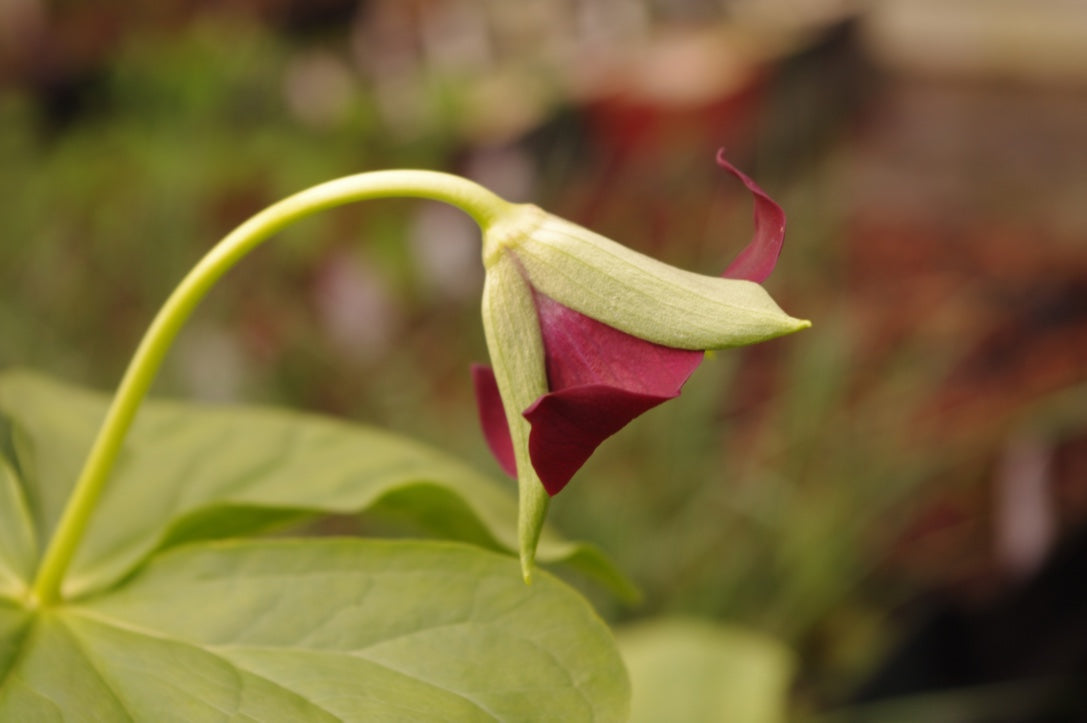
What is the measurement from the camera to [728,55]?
14.5 feet

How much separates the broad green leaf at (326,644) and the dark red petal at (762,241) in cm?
22

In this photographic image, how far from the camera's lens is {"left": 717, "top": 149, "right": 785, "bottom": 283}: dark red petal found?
55 centimetres

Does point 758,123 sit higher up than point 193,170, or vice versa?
point 758,123

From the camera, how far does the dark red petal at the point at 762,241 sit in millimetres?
552

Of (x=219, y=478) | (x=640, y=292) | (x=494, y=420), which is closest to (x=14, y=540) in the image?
(x=219, y=478)

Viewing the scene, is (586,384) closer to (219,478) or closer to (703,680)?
(219,478)

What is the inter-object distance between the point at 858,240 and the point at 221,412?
319 centimetres

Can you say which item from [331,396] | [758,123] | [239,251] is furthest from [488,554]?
[758,123]

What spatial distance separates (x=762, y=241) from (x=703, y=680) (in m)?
1.05

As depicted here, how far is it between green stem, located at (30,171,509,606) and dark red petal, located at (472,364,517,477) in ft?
0.29

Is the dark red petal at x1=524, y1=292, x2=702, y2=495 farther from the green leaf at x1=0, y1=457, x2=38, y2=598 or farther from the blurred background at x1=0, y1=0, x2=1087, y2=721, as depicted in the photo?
the blurred background at x1=0, y1=0, x2=1087, y2=721

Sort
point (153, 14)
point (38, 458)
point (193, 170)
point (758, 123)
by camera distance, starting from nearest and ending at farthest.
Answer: point (38, 458) → point (193, 170) → point (758, 123) → point (153, 14)

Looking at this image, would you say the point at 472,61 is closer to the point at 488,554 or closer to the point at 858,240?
the point at 858,240

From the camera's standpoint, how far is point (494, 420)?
607mm
